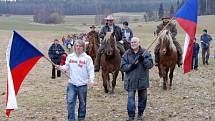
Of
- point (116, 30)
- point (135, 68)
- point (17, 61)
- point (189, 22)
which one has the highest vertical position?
point (189, 22)

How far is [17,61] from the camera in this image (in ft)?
28.7

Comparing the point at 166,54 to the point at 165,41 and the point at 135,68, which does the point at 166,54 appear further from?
the point at 135,68

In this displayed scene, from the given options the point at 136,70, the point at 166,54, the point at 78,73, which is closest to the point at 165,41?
the point at 166,54

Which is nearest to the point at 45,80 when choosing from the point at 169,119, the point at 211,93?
the point at 211,93

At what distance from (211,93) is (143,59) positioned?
4976 millimetres

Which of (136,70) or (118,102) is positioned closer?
(136,70)

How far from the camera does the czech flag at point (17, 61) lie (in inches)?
336

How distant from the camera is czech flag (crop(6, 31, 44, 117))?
28.0 feet

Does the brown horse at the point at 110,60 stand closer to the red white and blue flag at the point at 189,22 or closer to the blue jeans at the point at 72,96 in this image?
the red white and blue flag at the point at 189,22

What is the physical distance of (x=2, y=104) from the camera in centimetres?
1159

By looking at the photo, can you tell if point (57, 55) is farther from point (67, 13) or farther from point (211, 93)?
point (67, 13)

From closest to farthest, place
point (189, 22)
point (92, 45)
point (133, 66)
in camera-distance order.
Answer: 1. point (133, 66)
2. point (189, 22)
3. point (92, 45)

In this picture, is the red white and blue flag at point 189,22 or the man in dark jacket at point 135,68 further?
the red white and blue flag at point 189,22

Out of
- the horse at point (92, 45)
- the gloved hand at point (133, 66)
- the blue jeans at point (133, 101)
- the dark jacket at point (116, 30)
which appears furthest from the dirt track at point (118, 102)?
the dark jacket at point (116, 30)
